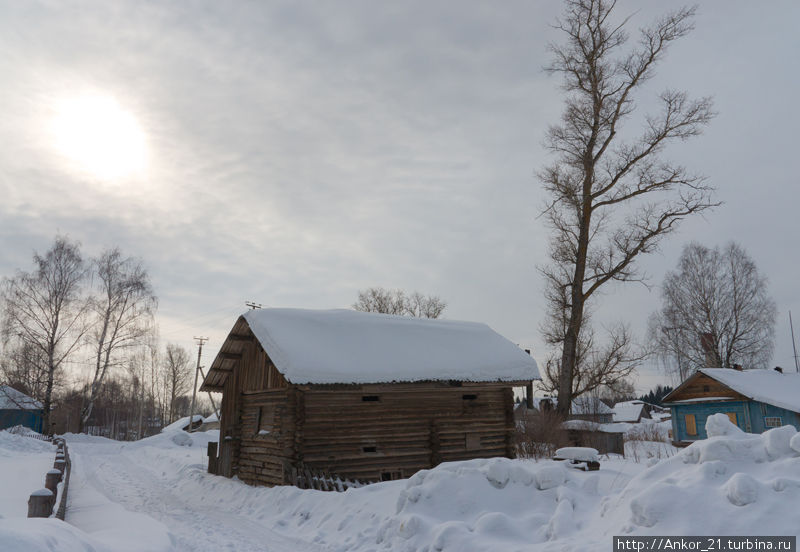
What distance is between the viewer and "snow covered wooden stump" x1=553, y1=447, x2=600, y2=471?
424 inches

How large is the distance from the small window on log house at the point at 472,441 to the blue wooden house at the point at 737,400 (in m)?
18.8

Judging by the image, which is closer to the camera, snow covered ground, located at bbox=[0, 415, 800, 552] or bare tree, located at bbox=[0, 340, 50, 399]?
snow covered ground, located at bbox=[0, 415, 800, 552]

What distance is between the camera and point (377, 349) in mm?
15484

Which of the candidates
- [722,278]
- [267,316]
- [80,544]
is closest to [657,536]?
[80,544]

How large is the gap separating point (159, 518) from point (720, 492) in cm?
1009

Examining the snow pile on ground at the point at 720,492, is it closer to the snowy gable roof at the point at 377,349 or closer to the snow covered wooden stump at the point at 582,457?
the snow covered wooden stump at the point at 582,457

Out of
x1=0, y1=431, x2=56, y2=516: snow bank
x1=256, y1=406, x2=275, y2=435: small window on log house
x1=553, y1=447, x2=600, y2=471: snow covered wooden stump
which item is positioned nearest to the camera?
x1=0, y1=431, x2=56, y2=516: snow bank

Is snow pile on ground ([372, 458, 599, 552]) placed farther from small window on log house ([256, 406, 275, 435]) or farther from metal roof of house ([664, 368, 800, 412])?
metal roof of house ([664, 368, 800, 412])

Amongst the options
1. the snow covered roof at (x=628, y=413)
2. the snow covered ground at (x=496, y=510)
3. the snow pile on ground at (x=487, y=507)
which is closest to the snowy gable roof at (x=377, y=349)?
the snow covered ground at (x=496, y=510)

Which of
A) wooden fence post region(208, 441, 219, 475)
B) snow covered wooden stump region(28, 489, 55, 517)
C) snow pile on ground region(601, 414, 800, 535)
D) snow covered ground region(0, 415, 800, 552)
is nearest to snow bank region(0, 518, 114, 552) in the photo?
Answer: snow covered ground region(0, 415, 800, 552)

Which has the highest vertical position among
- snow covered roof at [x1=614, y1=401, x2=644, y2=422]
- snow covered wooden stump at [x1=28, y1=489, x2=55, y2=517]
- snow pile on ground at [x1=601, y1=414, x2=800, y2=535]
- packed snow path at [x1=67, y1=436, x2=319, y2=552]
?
snow pile on ground at [x1=601, y1=414, x2=800, y2=535]

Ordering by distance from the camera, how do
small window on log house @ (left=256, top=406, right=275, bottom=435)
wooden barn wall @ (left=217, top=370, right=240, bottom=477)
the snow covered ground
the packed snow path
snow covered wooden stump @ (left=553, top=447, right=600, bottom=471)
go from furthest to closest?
wooden barn wall @ (left=217, top=370, right=240, bottom=477) < small window on log house @ (left=256, top=406, right=275, bottom=435) < snow covered wooden stump @ (left=553, top=447, right=600, bottom=471) < the packed snow path < the snow covered ground

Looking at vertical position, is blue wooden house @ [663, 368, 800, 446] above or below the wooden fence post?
above

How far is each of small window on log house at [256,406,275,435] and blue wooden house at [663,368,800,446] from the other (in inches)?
954
